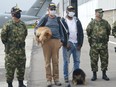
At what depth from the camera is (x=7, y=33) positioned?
8242 millimetres

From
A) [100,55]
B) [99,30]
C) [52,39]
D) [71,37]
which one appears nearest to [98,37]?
[99,30]

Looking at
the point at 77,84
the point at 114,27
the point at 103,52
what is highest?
the point at 114,27

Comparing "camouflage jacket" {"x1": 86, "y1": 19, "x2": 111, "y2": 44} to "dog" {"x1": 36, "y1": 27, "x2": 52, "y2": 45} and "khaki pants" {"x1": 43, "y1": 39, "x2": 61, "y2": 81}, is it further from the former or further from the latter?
"dog" {"x1": 36, "y1": 27, "x2": 52, "y2": 45}

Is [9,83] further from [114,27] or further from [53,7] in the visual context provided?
[114,27]

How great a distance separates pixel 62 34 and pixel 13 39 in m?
1.24

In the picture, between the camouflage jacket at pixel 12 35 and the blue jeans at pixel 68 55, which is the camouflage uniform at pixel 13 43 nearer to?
the camouflage jacket at pixel 12 35

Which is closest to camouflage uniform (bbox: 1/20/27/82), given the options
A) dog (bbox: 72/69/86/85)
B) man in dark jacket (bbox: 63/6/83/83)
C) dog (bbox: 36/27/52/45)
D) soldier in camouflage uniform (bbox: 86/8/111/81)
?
dog (bbox: 36/27/52/45)

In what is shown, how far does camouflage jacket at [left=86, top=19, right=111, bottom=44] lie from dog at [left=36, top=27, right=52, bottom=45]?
1303 mm

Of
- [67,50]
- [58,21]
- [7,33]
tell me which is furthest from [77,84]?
[7,33]

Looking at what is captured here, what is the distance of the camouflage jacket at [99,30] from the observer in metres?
9.40

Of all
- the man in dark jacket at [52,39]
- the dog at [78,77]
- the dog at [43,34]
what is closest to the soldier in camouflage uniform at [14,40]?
the dog at [43,34]

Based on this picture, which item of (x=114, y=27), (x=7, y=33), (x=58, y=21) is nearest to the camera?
(x=7, y=33)

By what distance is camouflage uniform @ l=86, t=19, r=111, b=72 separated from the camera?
370 inches

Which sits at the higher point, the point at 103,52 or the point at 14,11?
the point at 14,11
